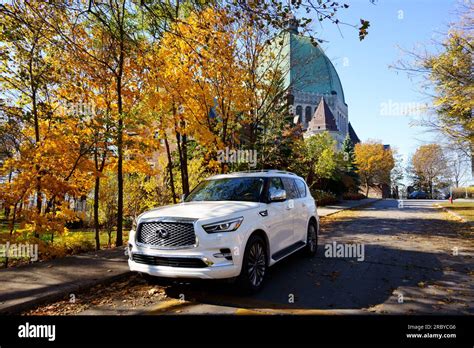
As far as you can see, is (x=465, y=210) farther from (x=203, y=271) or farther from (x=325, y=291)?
(x=203, y=271)

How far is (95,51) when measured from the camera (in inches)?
450

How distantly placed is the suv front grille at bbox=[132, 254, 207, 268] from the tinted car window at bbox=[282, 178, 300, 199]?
303 cm

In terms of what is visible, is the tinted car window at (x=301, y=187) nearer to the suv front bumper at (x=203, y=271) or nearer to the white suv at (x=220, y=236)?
the white suv at (x=220, y=236)

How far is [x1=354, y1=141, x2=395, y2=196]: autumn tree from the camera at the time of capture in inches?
2450

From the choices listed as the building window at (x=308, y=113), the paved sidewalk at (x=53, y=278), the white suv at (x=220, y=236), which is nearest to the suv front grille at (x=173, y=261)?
the white suv at (x=220, y=236)

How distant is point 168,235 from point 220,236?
828 mm

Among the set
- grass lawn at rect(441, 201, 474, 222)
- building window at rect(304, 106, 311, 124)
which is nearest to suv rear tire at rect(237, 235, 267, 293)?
grass lawn at rect(441, 201, 474, 222)

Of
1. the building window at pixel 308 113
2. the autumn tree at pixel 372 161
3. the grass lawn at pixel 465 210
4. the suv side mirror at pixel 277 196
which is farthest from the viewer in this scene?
the building window at pixel 308 113

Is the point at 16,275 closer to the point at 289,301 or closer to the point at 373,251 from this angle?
the point at 289,301

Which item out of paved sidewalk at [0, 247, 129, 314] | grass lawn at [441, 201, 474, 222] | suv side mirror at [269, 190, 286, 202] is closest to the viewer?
paved sidewalk at [0, 247, 129, 314]

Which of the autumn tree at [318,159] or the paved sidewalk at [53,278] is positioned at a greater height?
the autumn tree at [318,159]

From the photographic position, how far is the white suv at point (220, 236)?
4.86 meters

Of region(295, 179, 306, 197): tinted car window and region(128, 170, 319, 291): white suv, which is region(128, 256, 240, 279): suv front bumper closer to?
region(128, 170, 319, 291): white suv
